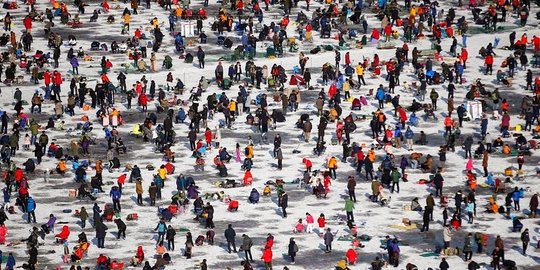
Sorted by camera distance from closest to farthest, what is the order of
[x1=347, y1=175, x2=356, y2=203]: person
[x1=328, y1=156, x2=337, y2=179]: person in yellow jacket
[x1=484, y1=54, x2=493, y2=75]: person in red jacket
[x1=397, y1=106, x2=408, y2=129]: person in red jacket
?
[x1=347, y1=175, x2=356, y2=203]: person
[x1=328, y1=156, x2=337, y2=179]: person in yellow jacket
[x1=397, y1=106, x2=408, y2=129]: person in red jacket
[x1=484, y1=54, x2=493, y2=75]: person in red jacket

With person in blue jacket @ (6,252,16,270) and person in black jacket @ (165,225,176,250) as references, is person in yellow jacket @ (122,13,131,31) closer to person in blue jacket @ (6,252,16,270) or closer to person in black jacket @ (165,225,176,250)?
person in black jacket @ (165,225,176,250)

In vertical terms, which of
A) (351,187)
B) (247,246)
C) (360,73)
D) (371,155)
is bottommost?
(247,246)

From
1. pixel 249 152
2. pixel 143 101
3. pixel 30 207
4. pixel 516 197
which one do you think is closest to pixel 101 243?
pixel 30 207

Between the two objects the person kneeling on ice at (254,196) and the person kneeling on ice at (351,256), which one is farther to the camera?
the person kneeling on ice at (254,196)

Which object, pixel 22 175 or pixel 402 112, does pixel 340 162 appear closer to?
pixel 402 112

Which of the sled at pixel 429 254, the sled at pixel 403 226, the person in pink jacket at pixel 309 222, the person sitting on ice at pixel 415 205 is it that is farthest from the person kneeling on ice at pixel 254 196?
the sled at pixel 429 254

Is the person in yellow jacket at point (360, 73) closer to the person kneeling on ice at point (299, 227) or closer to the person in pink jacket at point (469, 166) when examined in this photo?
the person in pink jacket at point (469, 166)

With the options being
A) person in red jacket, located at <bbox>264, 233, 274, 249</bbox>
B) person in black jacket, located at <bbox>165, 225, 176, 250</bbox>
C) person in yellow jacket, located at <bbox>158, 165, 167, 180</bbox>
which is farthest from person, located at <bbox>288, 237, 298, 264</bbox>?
person in yellow jacket, located at <bbox>158, 165, 167, 180</bbox>

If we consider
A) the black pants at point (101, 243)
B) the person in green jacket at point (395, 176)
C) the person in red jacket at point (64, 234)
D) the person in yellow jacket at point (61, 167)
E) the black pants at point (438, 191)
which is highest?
the person in green jacket at point (395, 176)

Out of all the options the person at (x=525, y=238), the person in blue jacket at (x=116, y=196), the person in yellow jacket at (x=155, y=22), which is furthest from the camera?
the person in yellow jacket at (x=155, y=22)

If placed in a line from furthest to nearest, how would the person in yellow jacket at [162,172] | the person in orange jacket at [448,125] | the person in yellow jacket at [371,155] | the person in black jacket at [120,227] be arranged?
the person in orange jacket at [448,125]
the person in yellow jacket at [371,155]
the person in yellow jacket at [162,172]
the person in black jacket at [120,227]

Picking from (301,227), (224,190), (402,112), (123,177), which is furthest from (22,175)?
(402,112)

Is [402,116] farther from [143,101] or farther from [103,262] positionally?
[103,262]
